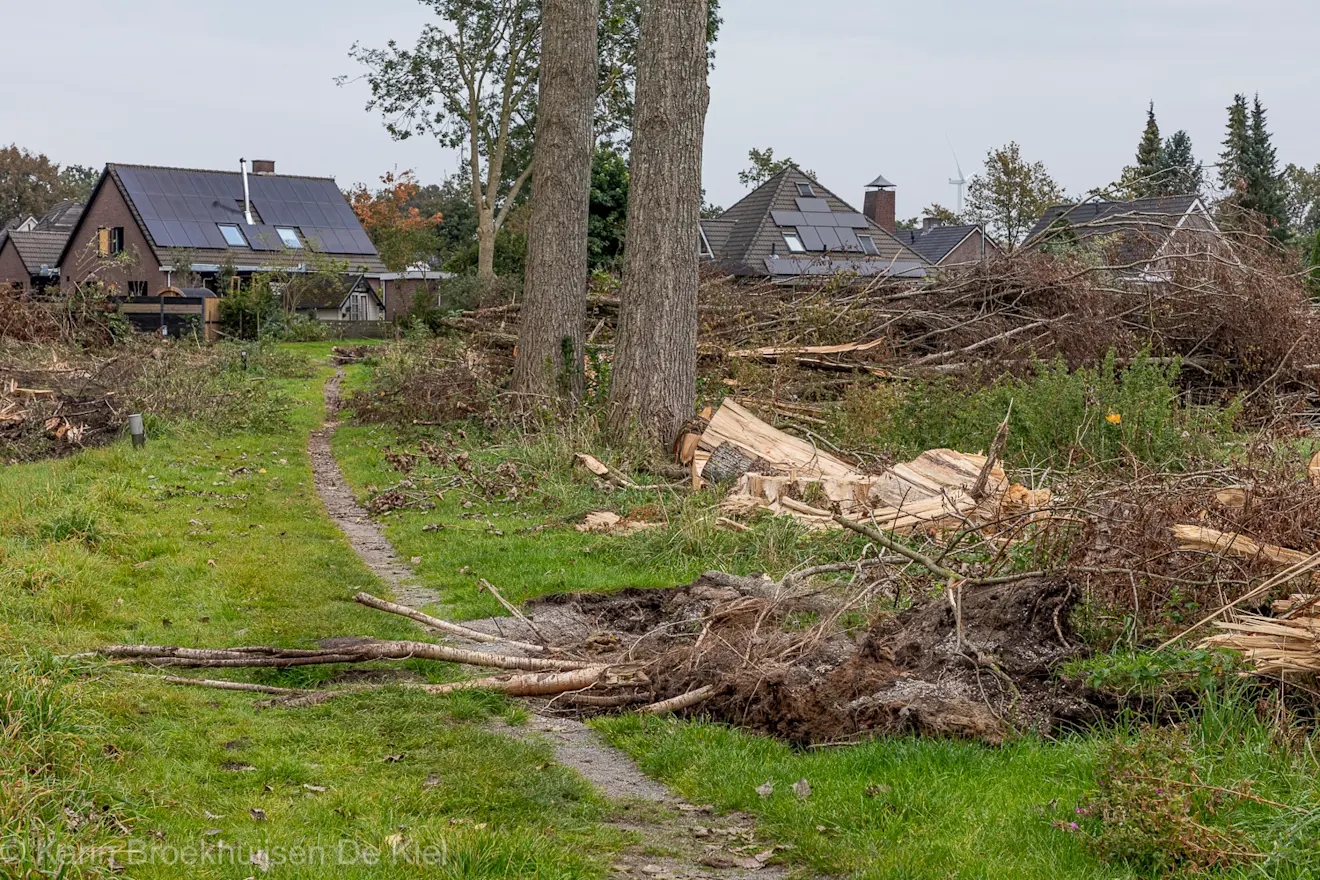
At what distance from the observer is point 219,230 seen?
151ft

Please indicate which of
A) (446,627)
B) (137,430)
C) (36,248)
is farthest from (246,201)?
(446,627)

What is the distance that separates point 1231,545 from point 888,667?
1.66 metres

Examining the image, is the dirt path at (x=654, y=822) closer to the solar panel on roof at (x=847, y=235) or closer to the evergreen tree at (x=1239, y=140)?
the solar panel on roof at (x=847, y=235)

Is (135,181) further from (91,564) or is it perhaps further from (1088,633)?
(1088,633)

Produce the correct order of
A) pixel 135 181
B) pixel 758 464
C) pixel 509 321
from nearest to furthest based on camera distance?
1. pixel 758 464
2. pixel 509 321
3. pixel 135 181

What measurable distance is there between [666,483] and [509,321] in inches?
310

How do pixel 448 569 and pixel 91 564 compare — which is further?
pixel 448 569

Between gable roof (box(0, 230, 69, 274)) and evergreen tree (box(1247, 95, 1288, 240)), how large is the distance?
50864 millimetres

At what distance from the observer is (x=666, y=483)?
10.7 metres

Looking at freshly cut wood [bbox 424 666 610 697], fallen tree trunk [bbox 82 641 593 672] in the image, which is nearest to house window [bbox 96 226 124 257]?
fallen tree trunk [bbox 82 641 593 672]

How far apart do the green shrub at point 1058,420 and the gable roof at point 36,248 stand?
2032 inches

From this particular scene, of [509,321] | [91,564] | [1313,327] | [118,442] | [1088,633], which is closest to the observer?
[1088,633]

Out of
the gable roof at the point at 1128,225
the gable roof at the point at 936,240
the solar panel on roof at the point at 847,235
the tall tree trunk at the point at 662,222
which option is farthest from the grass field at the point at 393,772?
the gable roof at the point at 936,240

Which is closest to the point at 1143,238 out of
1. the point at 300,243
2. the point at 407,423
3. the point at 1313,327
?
the point at 1313,327
